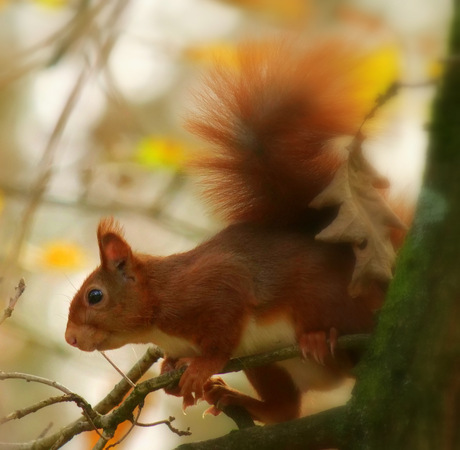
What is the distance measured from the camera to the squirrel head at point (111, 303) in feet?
7.09

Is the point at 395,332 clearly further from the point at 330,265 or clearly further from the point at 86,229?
the point at 86,229

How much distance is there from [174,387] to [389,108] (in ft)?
2.59

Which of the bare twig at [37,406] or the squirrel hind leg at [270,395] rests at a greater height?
the squirrel hind leg at [270,395]

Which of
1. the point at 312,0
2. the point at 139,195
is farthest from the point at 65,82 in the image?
the point at 312,0

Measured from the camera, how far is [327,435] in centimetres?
153

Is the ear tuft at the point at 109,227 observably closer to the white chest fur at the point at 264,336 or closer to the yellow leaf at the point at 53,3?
the white chest fur at the point at 264,336

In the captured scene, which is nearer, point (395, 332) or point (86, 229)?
point (395, 332)

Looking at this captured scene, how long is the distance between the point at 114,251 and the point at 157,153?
85.6 inches

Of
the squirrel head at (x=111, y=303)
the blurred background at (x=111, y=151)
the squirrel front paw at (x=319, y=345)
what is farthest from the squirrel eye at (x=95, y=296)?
the blurred background at (x=111, y=151)

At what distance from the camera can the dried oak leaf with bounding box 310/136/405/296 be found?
1.71 m

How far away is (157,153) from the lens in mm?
4375

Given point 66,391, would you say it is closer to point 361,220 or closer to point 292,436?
point 292,436

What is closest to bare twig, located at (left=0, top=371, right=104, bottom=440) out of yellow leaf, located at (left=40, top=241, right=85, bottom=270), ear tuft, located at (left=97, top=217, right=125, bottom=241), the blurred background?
ear tuft, located at (left=97, top=217, right=125, bottom=241)

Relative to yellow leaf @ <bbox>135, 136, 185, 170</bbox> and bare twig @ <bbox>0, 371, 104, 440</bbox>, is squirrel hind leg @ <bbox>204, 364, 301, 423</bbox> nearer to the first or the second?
bare twig @ <bbox>0, 371, 104, 440</bbox>
